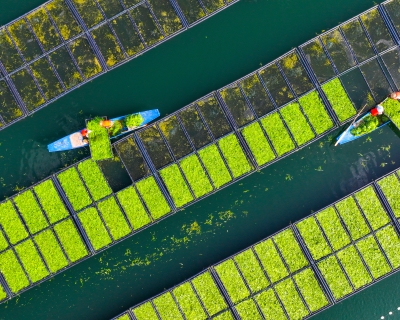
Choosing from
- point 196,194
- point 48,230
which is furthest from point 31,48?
point 196,194

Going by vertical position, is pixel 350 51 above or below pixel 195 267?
above

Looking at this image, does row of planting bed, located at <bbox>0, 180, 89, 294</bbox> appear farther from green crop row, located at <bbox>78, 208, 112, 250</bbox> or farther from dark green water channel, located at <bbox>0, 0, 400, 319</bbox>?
dark green water channel, located at <bbox>0, 0, 400, 319</bbox>

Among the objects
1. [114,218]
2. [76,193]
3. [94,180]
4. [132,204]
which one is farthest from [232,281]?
[76,193]

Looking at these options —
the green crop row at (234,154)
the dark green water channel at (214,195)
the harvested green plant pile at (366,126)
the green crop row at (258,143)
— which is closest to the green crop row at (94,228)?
the dark green water channel at (214,195)

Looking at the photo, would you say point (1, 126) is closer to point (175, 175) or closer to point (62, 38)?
point (62, 38)

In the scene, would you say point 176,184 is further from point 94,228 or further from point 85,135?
point 85,135

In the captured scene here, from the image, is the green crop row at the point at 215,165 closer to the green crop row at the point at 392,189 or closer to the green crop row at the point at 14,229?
the green crop row at the point at 392,189
